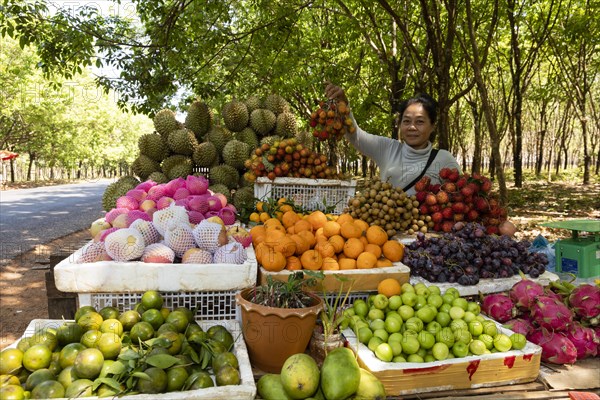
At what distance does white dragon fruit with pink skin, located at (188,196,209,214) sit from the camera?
3475 millimetres

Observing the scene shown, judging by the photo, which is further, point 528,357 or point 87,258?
point 87,258

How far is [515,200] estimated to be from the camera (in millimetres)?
13898

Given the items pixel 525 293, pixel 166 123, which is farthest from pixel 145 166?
pixel 525 293

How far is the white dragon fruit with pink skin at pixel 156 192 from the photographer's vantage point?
12.4ft

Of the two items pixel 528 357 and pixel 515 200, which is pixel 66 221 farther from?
pixel 515 200

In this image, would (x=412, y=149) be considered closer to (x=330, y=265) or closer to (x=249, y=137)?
(x=330, y=265)

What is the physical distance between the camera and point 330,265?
9.44 ft

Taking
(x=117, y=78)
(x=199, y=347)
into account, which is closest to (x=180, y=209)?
(x=199, y=347)

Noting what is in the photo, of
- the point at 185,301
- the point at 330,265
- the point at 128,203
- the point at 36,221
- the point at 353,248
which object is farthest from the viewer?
the point at 36,221

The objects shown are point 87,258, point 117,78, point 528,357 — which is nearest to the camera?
point 528,357

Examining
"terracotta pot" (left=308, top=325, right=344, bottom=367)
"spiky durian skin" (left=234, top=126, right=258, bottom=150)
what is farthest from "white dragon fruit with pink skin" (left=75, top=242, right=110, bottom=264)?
"spiky durian skin" (left=234, top=126, right=258, bottom=150)

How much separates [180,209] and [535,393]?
243 centimetres

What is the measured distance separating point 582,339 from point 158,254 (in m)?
2.61

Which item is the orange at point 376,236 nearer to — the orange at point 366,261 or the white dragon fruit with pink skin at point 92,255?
the orange at point 366,261
